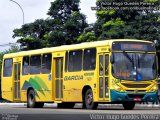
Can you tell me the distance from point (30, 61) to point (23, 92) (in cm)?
184

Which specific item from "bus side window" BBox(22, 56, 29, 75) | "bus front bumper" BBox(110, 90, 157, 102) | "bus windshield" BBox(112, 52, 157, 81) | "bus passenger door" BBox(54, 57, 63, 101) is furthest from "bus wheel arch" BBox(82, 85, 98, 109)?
"bus side window" BBox(22, 56, 29, 75)

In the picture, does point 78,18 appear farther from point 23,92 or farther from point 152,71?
point 152,71

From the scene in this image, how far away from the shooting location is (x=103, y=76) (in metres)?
26.1

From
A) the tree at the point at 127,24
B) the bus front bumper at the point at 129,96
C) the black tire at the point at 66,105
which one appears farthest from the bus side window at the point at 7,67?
the tree at the point at 127,24

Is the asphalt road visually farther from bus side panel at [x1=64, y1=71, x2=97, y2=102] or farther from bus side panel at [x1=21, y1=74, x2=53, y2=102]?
bus side panel at [x1=21, y1=74, x2=53, y2=102]

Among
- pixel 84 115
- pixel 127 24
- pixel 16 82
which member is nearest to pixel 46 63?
pixel 16 82

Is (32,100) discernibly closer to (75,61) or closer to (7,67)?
(7,67)

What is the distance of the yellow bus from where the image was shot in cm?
2570

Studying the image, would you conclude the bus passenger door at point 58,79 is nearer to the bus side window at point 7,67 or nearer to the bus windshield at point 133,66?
the bus windshield at point 133,66

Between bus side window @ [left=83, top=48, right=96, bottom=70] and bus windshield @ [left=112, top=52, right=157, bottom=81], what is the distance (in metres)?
1.36

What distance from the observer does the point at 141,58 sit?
26.2m

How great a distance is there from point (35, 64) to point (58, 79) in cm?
253

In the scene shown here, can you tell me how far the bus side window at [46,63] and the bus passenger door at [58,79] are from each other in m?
0.51

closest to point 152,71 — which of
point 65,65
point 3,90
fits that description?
point 65,65
